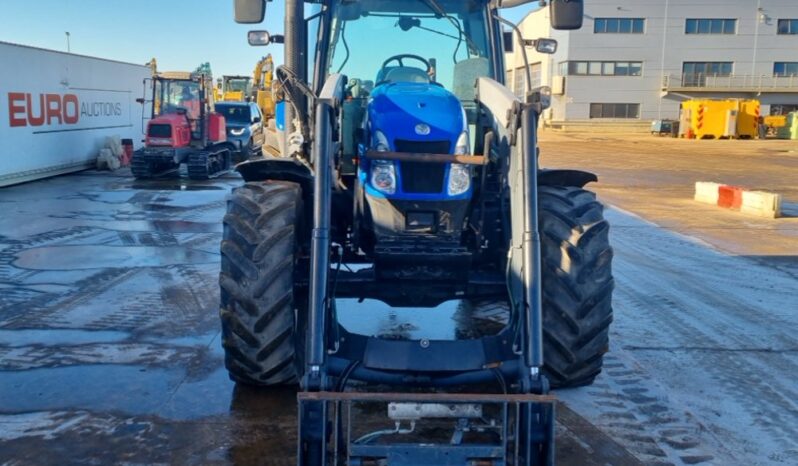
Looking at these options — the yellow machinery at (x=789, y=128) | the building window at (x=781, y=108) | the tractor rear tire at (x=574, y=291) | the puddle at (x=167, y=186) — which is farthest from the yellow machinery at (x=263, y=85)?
the building window at (x=781, y=108)

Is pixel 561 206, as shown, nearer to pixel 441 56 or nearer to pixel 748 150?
pixel 441 56

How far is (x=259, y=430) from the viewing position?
4.78 metres

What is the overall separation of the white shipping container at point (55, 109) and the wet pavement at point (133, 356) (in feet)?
23.9

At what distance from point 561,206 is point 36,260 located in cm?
737

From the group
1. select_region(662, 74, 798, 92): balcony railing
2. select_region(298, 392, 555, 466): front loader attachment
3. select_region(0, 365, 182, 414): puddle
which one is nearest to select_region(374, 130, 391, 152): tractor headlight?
select_region(298, 392, 555, 466): front loader attachment

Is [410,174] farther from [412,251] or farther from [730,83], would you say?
[730,83]

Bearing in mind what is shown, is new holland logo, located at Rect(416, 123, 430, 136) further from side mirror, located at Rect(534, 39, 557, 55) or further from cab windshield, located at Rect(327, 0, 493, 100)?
side mirror, located at Rect(534, 39, 557, 55)

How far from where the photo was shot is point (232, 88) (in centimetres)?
3538

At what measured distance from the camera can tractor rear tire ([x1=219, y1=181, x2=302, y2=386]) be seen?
15.3 feet

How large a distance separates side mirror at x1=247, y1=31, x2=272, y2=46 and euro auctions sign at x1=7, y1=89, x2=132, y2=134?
1450 centimetres

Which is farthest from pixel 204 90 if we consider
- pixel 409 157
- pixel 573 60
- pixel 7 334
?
pixel 573 60

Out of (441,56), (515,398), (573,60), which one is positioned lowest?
(515,398)

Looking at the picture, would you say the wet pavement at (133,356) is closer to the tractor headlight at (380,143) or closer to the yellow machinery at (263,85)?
the tractor headlight at (380,143)

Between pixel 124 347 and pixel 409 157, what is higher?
pixel 409 157
